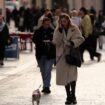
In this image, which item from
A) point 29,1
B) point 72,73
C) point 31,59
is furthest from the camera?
point 29,1

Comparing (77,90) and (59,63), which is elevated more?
(59,63)

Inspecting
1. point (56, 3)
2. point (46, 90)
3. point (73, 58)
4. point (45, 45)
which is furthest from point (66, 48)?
point (56, 3)

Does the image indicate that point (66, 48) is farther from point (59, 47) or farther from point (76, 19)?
point (76, 19)

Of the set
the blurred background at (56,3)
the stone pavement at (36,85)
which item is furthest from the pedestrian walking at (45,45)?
the blurred background at (56,3)

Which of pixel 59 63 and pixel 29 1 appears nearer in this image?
pixel 59 63

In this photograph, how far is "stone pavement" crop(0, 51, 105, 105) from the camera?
13.5 meters

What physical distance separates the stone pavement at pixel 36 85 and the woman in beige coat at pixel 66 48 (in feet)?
1.64

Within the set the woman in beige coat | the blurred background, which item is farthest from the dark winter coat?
the blurred background

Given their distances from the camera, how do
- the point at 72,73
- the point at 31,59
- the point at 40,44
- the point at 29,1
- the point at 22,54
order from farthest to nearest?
the point at 29,1 < the point at 22,54 < the point at 31,59 < the point at 40,44 < the point at 72,73

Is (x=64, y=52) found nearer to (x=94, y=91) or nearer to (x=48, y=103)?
(x=48, y=103)

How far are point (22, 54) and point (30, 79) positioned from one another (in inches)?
346

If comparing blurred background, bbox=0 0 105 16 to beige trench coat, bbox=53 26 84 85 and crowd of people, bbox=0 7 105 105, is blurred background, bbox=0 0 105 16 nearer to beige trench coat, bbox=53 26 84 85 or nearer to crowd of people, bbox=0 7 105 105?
crowd of people, bbox=0 7 105 105

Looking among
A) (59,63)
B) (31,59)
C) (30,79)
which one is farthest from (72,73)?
(31,59)

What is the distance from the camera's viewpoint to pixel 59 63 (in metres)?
12.8
